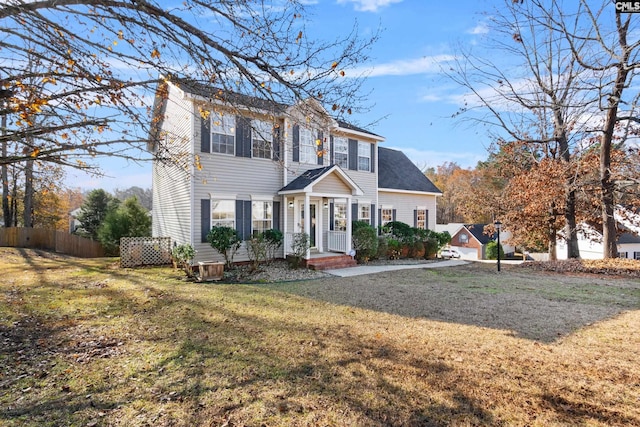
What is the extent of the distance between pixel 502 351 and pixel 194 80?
583 centimetres

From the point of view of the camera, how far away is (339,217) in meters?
14.5

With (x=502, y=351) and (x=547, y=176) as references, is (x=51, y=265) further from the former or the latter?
(x=547, y=176)

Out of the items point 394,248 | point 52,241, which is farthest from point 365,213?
point 52,241

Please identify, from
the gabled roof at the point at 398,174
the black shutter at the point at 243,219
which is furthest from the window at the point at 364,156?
the black shutter at the point at 243,219

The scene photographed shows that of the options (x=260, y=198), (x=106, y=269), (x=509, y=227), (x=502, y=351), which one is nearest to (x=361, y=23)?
(x=502, y=351)

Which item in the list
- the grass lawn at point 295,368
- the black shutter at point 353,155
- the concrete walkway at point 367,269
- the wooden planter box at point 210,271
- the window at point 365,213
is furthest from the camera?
the window at point 365,213

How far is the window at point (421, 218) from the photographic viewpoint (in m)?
19.0

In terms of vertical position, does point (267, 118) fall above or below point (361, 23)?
below

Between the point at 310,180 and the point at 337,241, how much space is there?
9.82 feet

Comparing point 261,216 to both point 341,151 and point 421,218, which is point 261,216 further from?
point 421,218

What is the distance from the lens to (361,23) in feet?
15.0

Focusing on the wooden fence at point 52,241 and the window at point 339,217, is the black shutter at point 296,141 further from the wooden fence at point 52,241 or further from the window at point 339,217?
→ the wooden fence at point 52,241

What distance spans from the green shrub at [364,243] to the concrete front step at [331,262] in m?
0.71

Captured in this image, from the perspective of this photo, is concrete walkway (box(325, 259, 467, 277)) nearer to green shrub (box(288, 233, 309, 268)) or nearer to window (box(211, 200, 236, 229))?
green shrub (box(288, 233, 309, 268))
